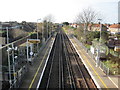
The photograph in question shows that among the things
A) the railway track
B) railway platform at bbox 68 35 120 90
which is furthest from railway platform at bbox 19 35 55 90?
railway platform at bbox 68 35 120 90

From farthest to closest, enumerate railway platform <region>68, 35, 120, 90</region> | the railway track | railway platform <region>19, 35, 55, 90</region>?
the railway track, railway platform <region>68, 35, 120, 90</region>, railway platform <region>19, 35, 55, 90</region>

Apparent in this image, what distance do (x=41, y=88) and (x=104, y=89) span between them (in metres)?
5.22

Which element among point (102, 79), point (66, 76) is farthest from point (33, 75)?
point (102, 79)

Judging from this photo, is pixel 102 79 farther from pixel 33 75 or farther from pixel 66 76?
pixel 33 75

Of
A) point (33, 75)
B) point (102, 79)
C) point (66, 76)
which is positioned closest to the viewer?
point (102, 79)

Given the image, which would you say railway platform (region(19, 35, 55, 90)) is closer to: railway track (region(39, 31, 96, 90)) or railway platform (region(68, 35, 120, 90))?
railway track (region(39, 31, 96, 90))

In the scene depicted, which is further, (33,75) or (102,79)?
(33,75)

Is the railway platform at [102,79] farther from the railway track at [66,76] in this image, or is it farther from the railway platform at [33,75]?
the railway platform at [33,75]

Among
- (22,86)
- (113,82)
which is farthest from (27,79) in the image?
(113,82)

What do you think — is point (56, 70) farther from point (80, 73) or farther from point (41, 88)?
point (41, 88)

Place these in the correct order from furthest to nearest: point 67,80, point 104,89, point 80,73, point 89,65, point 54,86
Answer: point 89,65
point 80,73
point 67,80
point 54,86
point 104,89

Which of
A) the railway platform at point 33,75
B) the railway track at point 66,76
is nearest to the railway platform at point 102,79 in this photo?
the railway track at point 66,76

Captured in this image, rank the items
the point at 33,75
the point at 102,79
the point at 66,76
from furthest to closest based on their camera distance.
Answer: the point at 66,76, the point at 33,75, the point at 102,79

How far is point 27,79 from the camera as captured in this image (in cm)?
1650
